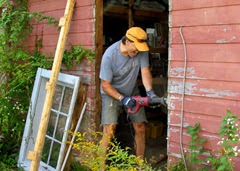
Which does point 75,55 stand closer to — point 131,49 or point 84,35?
point 84,35

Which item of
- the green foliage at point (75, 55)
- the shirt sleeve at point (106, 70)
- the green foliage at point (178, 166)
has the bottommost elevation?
the green foliage at point (178, 166)

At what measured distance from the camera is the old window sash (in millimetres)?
3863

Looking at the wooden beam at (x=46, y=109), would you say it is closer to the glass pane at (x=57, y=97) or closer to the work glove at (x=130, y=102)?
the glass pane at (x=57, y=97)

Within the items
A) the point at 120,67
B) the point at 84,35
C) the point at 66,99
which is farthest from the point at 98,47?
the point at 66,99

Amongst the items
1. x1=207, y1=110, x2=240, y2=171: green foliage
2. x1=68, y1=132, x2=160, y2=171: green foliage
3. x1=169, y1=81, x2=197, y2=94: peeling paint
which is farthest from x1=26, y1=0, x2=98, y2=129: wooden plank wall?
x1=207, y1=110, x2=240, y2=171: green foliage

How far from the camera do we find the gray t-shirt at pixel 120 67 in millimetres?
3529

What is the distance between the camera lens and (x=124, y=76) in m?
3.71

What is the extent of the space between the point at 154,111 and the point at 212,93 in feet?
9.81

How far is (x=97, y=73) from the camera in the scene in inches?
155

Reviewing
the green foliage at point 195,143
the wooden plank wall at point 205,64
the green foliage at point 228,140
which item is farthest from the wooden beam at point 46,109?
the green foliage at point 228,140

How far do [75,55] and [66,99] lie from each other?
0.63 m

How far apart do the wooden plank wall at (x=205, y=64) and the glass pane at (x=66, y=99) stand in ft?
5.09

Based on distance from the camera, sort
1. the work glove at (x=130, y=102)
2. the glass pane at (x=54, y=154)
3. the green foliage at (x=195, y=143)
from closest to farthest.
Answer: the green foliage at (x=195, y=143) < the work glove at (x=130, y=102) < the glass pane at (x=54, y=154)

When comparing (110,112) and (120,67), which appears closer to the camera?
(120,67)
